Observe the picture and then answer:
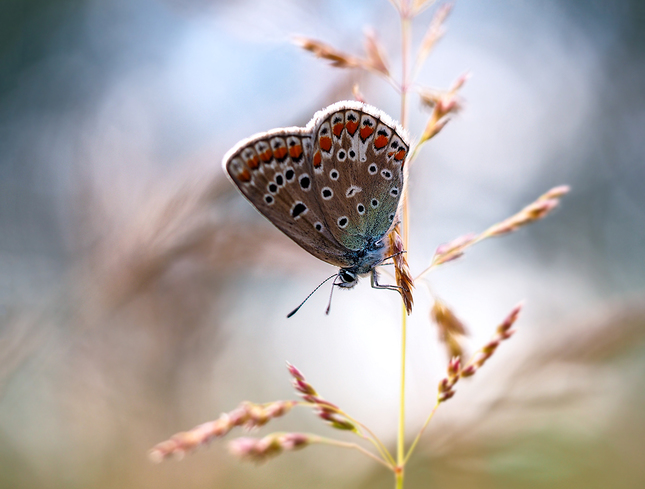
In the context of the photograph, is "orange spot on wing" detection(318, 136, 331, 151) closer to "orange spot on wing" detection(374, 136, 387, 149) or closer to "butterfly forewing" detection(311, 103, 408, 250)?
A: "butterfly forewing" detection(311, 103, 408, 250)

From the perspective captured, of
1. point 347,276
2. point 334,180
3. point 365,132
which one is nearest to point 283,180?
point 334,180

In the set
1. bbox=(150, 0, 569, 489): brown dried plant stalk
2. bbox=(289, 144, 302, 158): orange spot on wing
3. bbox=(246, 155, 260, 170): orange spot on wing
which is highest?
bbox=(289, 144, 302, 158): orange spot on wing

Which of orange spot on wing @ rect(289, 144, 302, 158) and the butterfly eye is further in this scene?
the butterfly eye

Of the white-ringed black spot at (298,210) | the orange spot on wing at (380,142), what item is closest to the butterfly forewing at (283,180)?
the white-ringed black spot at (298,210)

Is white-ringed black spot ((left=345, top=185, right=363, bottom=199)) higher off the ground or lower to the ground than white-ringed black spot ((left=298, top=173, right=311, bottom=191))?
lower

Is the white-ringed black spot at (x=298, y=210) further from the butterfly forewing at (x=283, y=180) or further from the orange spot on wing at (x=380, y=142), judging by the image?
the orange spot on wing at (x=380, y=142)

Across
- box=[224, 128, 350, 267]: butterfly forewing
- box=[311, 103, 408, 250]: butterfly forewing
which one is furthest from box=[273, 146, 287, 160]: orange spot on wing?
box=[311, 103, 408, 250]: butterfly forewing
